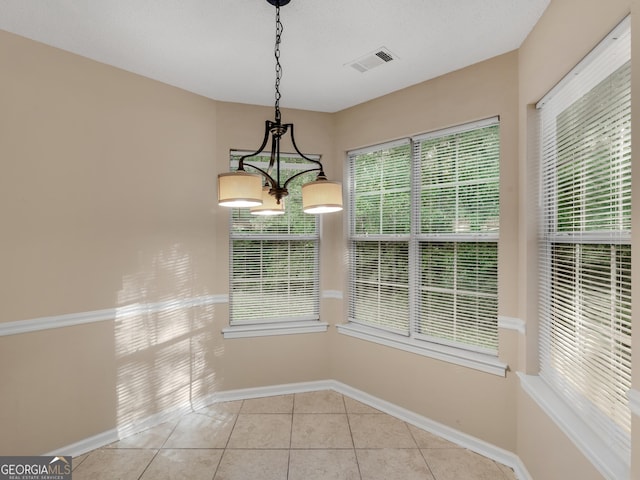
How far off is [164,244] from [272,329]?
129 cm

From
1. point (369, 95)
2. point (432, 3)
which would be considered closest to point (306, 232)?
point (369, 95)

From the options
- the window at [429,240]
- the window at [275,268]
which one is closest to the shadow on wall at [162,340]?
the window at [275,268]

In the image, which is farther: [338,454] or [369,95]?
[369,95]

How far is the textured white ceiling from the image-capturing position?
75.4 inches

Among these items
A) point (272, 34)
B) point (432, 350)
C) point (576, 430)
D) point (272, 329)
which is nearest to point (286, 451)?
point (272, 329)

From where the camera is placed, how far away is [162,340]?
2865 millimetres

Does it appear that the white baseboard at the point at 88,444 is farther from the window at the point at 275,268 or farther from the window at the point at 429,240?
the window at the point at 429,240

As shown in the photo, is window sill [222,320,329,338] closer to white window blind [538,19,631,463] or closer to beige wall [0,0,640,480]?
beige wall [0,0,640,480]

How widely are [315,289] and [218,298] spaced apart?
3.18 feet

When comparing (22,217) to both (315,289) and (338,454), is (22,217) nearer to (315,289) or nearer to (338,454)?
(315,289)

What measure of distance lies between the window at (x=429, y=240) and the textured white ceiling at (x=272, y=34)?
0.59 meters

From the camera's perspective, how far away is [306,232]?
349 cm

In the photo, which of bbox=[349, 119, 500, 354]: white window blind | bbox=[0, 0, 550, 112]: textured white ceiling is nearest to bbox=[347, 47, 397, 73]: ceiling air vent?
bbox=[0, 0, 550, 112]: textured white ceiling

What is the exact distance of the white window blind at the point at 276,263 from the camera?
10.9 feet
